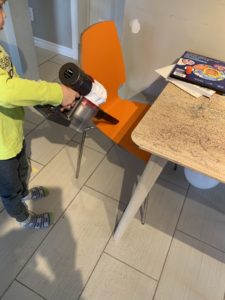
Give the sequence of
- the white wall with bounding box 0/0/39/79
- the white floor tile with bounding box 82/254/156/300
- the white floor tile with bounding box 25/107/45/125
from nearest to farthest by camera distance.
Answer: the white floor tile with bounding box 82/254/156/300 < the white wall with bounding box 0/0/39/79 < the white floor tile with bounding box 25/107/45/125

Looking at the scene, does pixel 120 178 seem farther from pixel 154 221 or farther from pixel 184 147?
pixel 184 147

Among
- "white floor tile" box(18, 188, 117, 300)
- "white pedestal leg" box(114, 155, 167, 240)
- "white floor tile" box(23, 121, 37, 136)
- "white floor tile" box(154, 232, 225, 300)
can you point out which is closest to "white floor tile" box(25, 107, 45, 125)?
"white floor tile" box(23, 121, 37, 136)

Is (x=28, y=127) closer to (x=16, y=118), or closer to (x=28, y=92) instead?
(x=16, y=118)

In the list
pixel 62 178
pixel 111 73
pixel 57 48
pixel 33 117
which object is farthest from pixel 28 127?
pixel 57 48

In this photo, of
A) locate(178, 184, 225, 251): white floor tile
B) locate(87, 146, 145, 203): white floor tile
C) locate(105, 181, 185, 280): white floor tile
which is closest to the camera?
locate(105, 181, 185, 280): white floor tile

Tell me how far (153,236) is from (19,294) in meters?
0.62

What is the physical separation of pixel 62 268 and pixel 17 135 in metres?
0.61

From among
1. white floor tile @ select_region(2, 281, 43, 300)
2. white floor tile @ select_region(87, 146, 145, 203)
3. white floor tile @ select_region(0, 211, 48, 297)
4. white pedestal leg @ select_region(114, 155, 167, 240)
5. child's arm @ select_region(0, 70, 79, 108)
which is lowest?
white floor tile @ select_region(2, 281, 43, 300)

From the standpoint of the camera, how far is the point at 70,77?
2.66 ft

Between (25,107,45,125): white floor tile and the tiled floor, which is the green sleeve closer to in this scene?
the tiled floor

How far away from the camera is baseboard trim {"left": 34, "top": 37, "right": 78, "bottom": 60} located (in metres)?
2.43

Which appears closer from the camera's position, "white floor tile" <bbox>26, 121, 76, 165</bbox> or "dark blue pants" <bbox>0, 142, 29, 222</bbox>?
"dark blue pants" <bbox>0, 142, 29, 222</bbox>

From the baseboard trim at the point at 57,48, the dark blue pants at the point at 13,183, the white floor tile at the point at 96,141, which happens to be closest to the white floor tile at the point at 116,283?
the dark blue pants at the point at 13,183

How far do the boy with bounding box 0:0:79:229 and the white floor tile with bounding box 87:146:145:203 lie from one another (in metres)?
0.34
